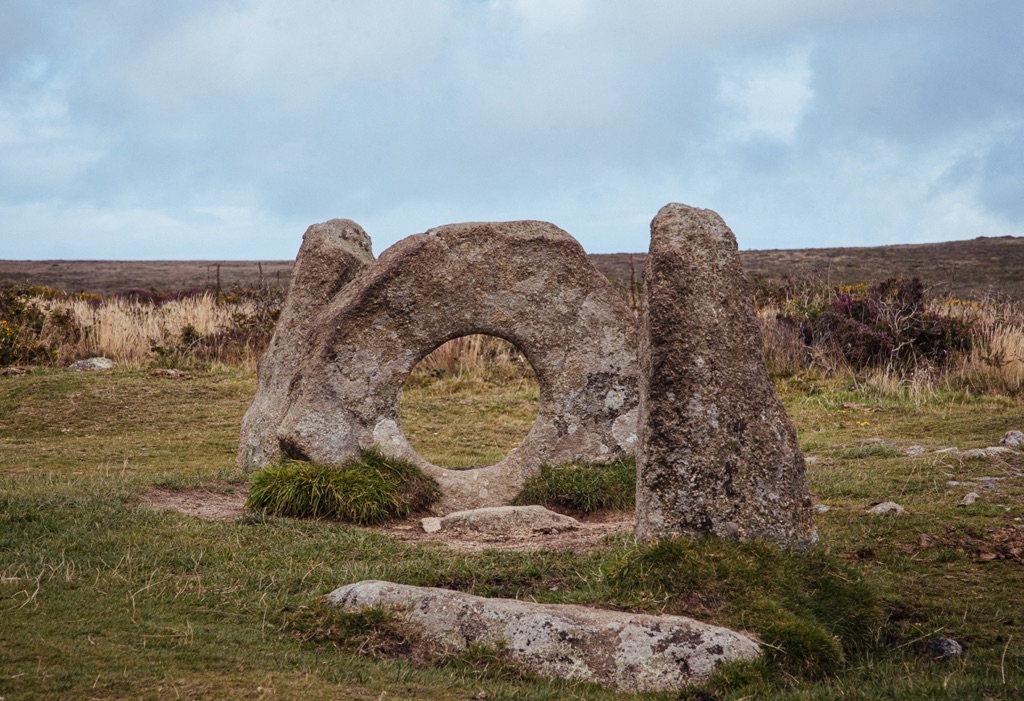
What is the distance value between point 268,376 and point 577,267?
3753 millimetres

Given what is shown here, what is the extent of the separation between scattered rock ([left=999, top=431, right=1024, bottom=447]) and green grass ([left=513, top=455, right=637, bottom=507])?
178 inches

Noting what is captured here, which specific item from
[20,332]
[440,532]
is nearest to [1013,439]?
[440,532]

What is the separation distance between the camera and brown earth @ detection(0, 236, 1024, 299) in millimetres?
43938

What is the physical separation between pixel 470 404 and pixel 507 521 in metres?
7.27

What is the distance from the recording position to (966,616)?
19.4ft

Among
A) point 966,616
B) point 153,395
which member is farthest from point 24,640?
point 153,395

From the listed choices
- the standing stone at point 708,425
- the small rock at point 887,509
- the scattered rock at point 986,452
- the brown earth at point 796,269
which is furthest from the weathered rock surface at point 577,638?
the brown earth at point 796,269

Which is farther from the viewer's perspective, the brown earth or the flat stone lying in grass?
the brown earth

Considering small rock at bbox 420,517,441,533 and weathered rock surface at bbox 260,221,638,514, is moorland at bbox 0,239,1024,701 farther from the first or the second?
weathered rock surface at bbox 260,221,638,514

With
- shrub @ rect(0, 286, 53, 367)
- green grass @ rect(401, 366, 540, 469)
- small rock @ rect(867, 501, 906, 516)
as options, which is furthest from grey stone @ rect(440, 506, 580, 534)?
shrub @ rect(0, 286, 53, 367)

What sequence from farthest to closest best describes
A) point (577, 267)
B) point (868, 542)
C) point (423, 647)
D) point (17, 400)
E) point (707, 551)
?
point (17, 400), point (577, 267), point (868, 542), point (707, 551), point (423, 647)

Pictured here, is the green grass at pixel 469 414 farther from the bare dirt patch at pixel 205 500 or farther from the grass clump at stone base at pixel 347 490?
the bare dirt patch at pixel 205 500

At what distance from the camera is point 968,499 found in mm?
8312

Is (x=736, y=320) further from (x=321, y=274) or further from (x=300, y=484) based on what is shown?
(x=321, y=274)
